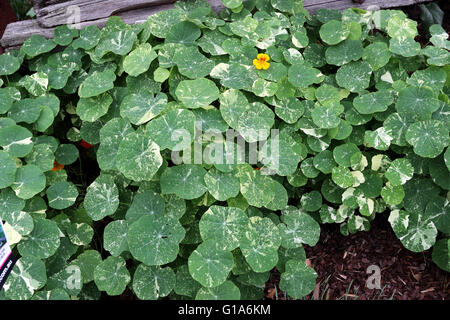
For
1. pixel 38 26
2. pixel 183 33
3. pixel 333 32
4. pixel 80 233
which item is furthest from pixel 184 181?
pixel 38 26

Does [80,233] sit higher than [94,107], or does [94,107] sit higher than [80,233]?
[94,107]

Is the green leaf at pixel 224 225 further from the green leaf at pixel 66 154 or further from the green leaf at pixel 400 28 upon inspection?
the green leaf at pixel 400 28

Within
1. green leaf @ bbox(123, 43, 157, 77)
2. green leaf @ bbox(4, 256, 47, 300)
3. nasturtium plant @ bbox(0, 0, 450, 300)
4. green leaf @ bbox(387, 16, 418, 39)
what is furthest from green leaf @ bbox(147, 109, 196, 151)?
green leaf @ bbox(387, 16, 418, 39)

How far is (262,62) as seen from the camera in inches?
94.9

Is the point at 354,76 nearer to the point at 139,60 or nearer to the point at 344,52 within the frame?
the point at 344,52

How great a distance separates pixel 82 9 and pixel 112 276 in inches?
72.5

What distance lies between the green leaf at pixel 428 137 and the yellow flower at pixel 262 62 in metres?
0.82

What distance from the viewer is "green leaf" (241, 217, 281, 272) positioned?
1.92m

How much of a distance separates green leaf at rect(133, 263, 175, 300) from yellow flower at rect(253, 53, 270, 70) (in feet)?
3.87

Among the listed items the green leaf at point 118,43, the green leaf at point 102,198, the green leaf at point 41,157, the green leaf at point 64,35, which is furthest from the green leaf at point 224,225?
the green leaf at point 64,35

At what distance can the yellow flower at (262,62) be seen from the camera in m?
2.39

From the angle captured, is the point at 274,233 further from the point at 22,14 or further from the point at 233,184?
the point at 22,14

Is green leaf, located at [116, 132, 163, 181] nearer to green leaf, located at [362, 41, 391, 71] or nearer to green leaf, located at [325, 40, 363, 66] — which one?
green leaf, located at [325, 40, 363, 66]

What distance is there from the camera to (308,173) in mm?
2322
